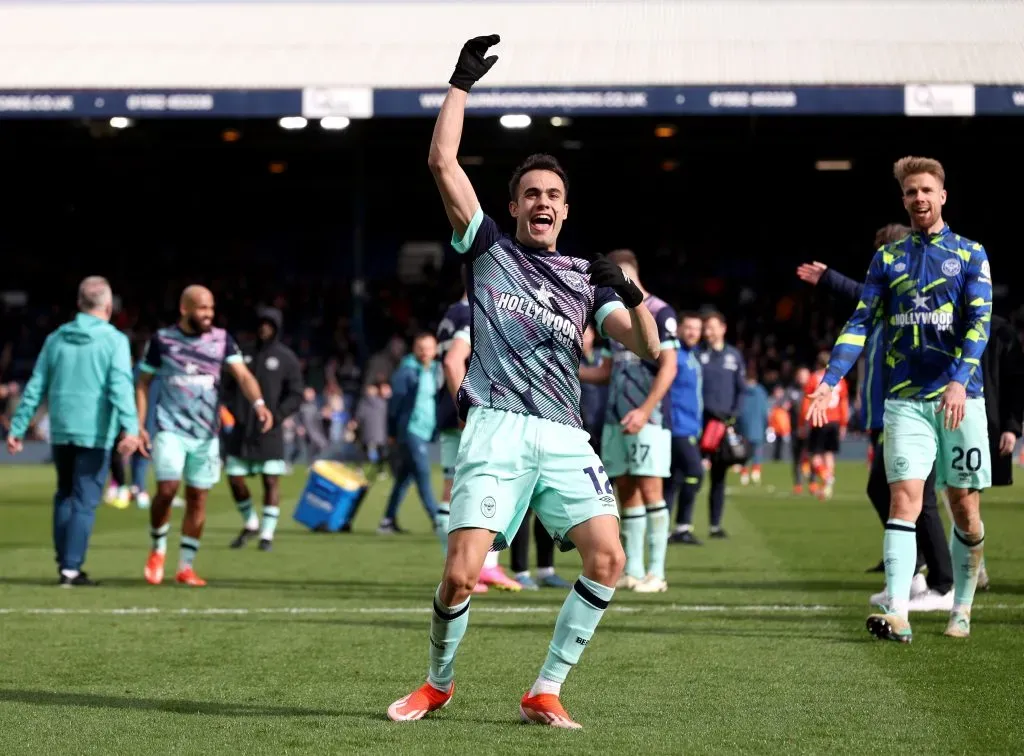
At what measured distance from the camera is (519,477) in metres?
5.54

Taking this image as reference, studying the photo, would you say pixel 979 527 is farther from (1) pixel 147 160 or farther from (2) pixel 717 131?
(1) pixel 147 160

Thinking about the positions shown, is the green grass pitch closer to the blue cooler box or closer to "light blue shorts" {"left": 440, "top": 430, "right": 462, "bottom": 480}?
"light blue shorts" {"left": 440, "top": 430, "right": 462, "bottom": 480}

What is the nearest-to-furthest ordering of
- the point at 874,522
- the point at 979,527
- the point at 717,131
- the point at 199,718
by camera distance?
the point at 199,718, the point at 979,527, the point at 874,522, the point at 717,131

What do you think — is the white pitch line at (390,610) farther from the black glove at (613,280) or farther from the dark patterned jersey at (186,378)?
the black glove at (613,280)

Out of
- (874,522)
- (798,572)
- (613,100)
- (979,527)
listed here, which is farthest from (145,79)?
(979,527)

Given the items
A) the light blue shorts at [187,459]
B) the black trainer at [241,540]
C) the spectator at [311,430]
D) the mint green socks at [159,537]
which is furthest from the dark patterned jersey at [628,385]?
the spectator at [311,430]

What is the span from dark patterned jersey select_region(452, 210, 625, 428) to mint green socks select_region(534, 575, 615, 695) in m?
0.63

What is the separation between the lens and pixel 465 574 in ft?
18.0

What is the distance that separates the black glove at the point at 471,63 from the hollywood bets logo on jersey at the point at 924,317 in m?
2.95

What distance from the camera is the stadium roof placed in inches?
1139

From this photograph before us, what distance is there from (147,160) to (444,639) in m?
37.6

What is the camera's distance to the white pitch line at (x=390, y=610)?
907 cm

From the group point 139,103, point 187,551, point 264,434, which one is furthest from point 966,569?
point 139,103

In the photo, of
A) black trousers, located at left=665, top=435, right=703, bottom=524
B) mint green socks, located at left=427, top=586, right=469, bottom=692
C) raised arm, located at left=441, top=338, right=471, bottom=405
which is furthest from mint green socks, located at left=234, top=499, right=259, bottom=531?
mint green socks, located at left=427, top=586, right=469, bottom=692
